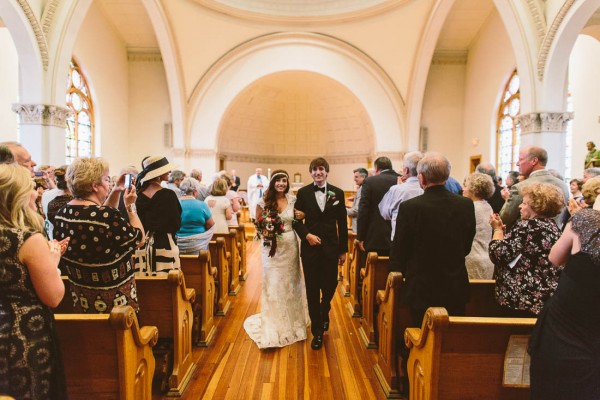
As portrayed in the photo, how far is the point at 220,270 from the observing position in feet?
17.5

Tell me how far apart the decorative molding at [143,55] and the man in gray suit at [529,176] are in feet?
45.2

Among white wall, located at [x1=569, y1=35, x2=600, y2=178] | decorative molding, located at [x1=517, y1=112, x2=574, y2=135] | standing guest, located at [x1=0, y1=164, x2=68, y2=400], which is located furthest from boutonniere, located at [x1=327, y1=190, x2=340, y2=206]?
white wall, located at [x1=569, y1=35, x2=600, y2=178]

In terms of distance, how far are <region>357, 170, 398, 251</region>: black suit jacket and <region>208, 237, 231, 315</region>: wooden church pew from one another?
1.76 m

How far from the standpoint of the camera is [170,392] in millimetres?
3383

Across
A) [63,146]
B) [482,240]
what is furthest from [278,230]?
[63,146]

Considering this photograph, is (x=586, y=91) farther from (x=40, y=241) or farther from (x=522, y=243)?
(x=40, y=241)

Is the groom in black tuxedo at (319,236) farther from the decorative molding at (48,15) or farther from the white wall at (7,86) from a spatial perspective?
the white wall at (7,86)

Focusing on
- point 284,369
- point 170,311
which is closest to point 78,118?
point 170,311

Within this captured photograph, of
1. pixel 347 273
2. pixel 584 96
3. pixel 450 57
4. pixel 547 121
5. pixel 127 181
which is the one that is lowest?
pixel 347 273

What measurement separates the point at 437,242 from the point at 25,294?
7.88 ft

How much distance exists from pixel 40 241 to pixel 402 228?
7.08 ft

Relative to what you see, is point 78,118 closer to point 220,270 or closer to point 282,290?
point 220,270

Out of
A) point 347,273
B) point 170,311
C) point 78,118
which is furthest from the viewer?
point 78,118

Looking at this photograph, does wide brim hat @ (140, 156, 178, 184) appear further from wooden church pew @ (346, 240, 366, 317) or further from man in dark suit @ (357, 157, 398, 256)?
wooden church pew @ (346, 240, 366, 317)
